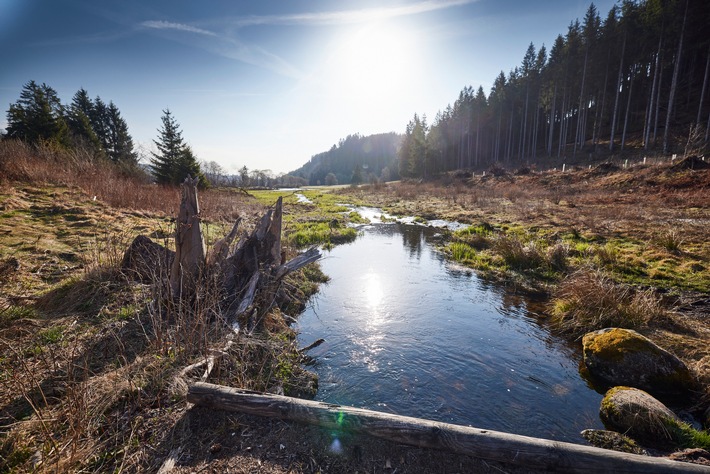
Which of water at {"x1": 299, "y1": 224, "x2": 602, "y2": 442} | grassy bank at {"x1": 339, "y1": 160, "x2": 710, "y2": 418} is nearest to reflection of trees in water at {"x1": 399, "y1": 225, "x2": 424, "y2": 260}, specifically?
grassy bank at {"x1": 339, "y1": 160, "x2": 710, "y2": 418}

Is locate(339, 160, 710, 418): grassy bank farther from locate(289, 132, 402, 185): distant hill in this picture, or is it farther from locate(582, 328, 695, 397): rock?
locate(289, 132, 402, 185): distant hill

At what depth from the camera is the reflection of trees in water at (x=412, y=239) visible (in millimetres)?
15448

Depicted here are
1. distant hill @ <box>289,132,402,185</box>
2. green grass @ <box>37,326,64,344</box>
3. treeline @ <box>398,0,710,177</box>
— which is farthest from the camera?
distant hill @ <box>289,132,402,185</box>

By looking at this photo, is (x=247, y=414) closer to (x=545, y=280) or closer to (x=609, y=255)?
(x=545, y=280)

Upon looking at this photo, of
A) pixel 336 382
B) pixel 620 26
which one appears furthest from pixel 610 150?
pixel 336 382

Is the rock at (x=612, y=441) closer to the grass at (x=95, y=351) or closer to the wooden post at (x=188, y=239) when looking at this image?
the grass at (x=95, y=351)

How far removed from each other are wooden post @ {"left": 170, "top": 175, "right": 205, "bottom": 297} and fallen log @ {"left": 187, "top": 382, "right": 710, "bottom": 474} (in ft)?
10.7

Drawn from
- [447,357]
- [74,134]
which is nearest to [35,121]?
[74,134]

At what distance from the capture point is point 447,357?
6.57 meters

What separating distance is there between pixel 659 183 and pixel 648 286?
19.4 m

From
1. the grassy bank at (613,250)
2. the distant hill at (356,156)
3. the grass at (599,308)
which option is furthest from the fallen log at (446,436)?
the distant hill at (356,156)

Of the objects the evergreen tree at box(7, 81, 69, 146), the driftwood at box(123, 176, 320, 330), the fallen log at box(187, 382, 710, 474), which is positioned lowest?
the fallen log at box(187, 382, 710, 474)

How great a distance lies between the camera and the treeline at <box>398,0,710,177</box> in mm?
32281

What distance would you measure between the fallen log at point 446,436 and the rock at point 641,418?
1.61 meters
